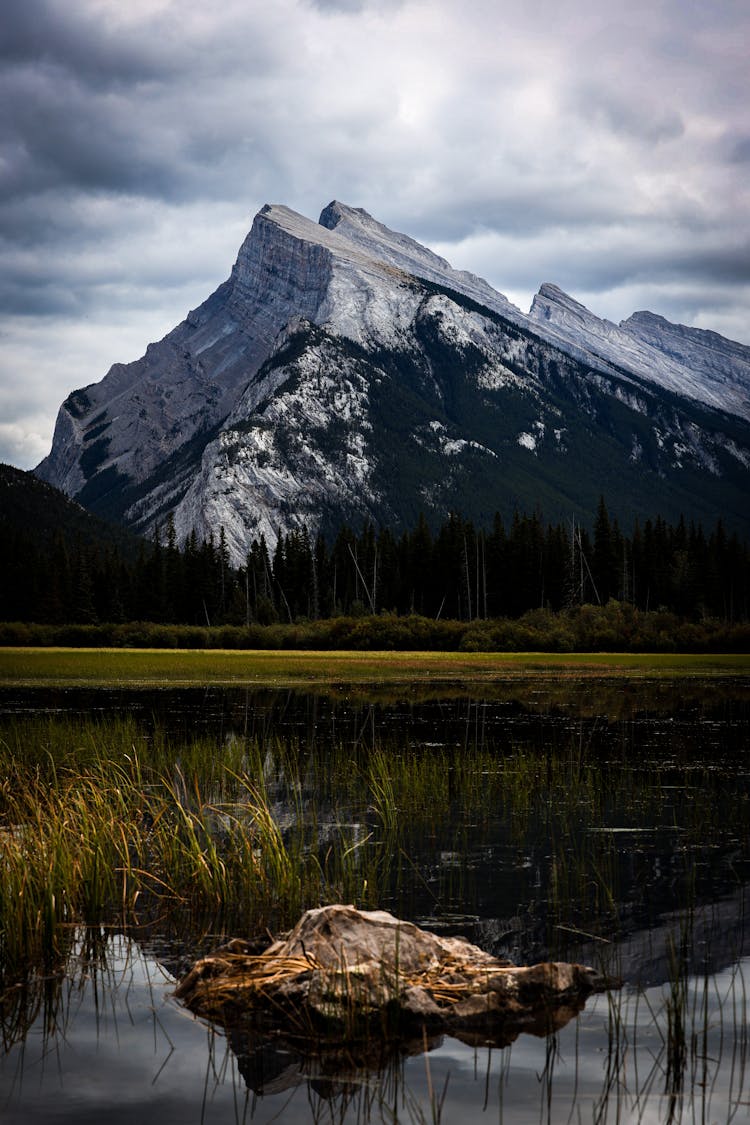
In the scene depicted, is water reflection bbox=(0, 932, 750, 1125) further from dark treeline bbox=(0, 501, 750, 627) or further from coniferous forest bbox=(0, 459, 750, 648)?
dark treeline bbox=(0, 501, 750, 627)

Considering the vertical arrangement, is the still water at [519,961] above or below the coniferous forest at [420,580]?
below

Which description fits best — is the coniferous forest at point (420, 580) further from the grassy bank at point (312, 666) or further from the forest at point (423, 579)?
the grassy bank at point (312, 666)

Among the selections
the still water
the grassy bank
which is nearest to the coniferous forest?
the grassy bank

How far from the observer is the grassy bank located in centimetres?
6072

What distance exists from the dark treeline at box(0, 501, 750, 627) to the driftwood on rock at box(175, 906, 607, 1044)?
11962cm

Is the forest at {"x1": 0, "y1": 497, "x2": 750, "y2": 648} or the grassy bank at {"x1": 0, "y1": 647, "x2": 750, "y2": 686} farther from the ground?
the forest at {"x1": 0, "y1": 497, "x2": 750, "y2": 648}

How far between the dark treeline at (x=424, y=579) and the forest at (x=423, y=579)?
0.19 m

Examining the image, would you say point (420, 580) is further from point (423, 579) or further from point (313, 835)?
point (313, 835)

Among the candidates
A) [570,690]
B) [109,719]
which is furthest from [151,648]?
[109,719]

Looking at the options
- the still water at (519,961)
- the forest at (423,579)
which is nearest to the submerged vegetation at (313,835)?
the still water at (519,961)

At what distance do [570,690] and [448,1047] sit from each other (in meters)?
45.8

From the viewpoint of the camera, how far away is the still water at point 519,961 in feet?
26.9

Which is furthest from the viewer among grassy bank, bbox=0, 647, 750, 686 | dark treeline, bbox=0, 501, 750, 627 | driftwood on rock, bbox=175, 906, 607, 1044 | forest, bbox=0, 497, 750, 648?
dark treeline, bbox=0, 501, 750, 627

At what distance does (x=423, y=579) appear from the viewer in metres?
147
